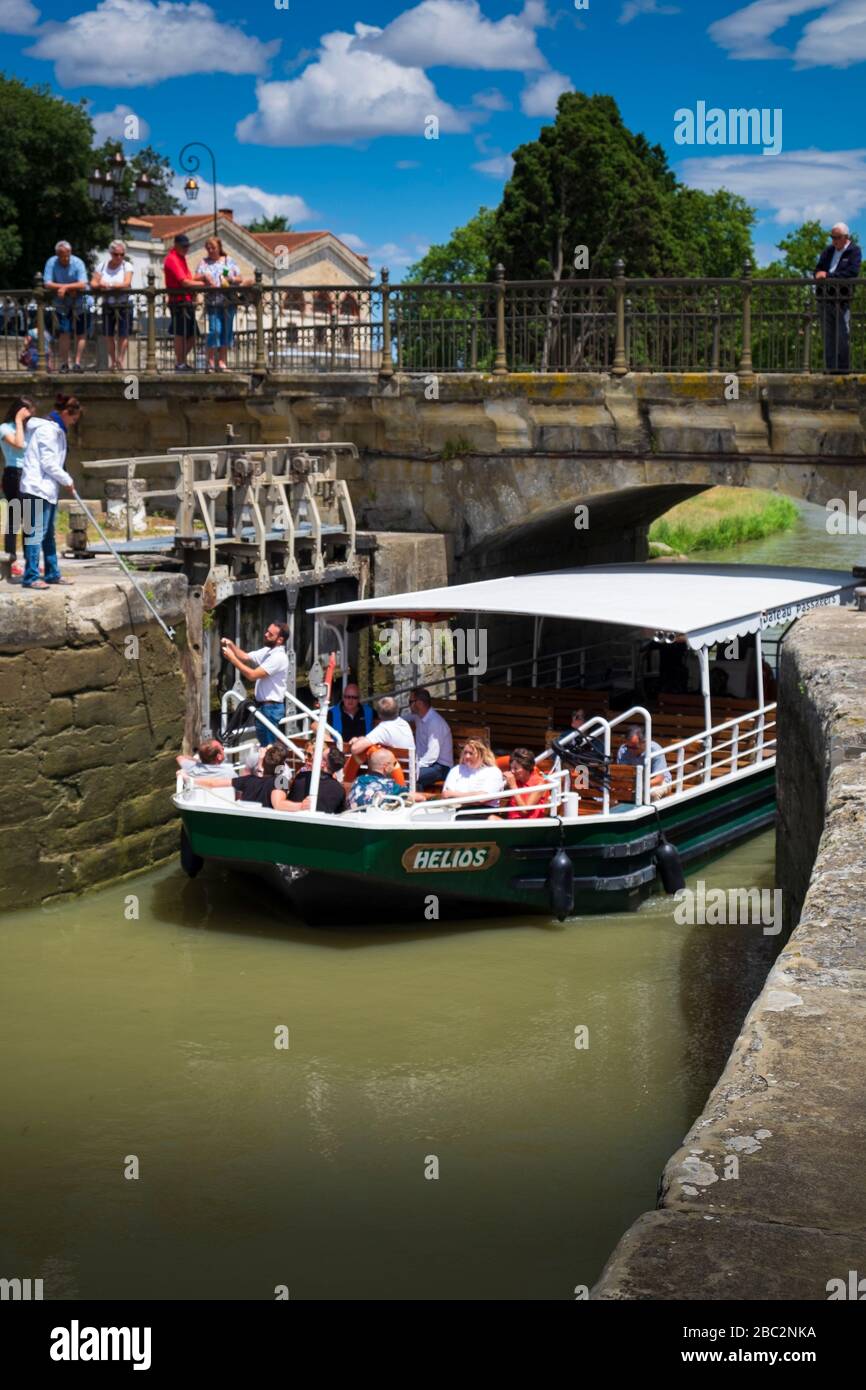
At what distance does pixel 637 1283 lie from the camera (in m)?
3.24

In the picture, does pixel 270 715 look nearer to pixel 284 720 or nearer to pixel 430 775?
pixel 284 720

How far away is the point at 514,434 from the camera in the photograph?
18969 mm

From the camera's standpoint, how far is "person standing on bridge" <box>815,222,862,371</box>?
16828mm

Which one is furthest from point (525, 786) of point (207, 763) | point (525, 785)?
point (207, 763)

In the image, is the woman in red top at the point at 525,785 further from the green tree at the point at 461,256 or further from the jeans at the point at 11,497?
the green tree at the point at 461,256

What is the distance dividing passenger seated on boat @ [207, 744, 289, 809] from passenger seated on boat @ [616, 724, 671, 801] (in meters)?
2.90

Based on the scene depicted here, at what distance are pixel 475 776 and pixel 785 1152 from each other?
377 inches

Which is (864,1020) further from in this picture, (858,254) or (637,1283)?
(858,254)

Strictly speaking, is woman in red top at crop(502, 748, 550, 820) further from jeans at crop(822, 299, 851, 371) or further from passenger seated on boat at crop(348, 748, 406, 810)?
jeans at crop(822, 299, 851, 371)

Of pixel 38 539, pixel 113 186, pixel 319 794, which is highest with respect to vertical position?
pixel 113 186

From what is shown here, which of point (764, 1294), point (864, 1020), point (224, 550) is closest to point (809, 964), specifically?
point (864, 1020)

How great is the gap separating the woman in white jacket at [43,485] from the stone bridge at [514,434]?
6305 millimetres

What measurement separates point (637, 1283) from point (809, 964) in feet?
5.88

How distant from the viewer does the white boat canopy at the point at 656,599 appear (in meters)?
14.3
